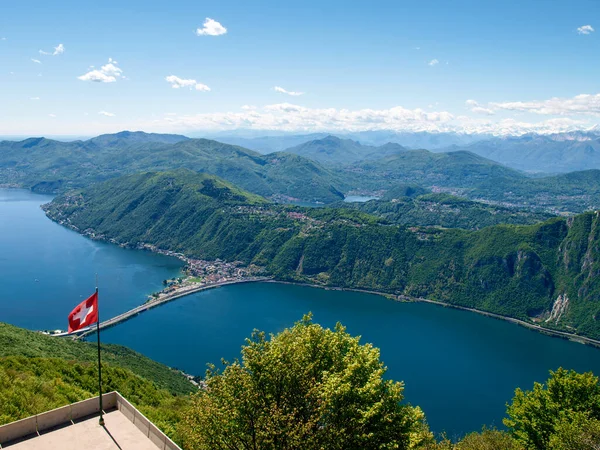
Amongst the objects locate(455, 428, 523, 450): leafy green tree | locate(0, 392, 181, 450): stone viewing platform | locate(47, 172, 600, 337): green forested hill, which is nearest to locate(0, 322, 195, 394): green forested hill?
locate(0, 392, 181, 450): stone viewing platform

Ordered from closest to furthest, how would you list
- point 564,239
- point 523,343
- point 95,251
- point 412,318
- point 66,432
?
point 66,432 < point 523,343 < point 412,318 < point 564,239 < point 95,251

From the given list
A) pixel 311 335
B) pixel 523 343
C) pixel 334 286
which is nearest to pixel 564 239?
pixel 523 343

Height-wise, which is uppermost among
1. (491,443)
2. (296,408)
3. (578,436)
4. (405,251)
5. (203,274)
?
(296,408)

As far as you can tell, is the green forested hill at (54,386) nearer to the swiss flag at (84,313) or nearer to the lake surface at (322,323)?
the swiss flag at (84,313)

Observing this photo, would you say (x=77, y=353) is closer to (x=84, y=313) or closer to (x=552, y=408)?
(x=84, y=313)

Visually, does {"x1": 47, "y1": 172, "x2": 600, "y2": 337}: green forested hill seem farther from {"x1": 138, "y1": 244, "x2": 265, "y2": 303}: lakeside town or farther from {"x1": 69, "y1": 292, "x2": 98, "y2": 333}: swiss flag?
{"x1": 69, "y1": 292, "x2": 98, "y2": 333}: swiss flag

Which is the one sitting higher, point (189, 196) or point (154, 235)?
point (189, 196)

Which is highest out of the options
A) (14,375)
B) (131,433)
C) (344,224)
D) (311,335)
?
(311,335)

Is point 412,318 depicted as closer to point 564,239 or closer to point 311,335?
point 564,239

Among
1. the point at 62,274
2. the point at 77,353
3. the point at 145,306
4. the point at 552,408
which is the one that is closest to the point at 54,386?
the point at 77,353
